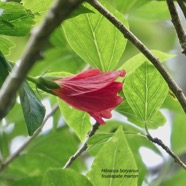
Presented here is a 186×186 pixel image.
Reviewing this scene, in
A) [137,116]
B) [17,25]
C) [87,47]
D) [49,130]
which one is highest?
[17,25]

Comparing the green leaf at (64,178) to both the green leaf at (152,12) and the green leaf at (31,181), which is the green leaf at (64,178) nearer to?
the green leaf at (31,181)

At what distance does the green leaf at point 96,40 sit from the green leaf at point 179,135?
53 cm

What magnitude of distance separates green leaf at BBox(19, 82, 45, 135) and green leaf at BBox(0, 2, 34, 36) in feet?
0.36

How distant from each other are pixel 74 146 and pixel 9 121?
0.75ft

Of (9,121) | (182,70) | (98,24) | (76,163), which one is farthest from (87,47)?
(182,70)

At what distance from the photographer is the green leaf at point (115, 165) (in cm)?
100

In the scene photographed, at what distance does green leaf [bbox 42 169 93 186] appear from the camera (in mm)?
977

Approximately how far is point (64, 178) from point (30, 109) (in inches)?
5.0

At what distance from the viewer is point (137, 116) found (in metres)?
1.13

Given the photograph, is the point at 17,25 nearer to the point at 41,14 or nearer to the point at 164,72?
the point at 41,14

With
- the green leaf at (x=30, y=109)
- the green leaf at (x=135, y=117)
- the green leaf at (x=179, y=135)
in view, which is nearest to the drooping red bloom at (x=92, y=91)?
the green leaf at (x=30, y=109)

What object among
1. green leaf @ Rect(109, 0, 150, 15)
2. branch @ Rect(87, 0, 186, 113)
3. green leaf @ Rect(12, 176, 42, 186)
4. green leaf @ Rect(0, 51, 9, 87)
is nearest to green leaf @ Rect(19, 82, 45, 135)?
green leaf @ Rect(0, 51, 9, 87)

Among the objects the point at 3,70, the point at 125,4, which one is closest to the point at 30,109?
the point at 3,70

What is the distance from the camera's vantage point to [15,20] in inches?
40.0
